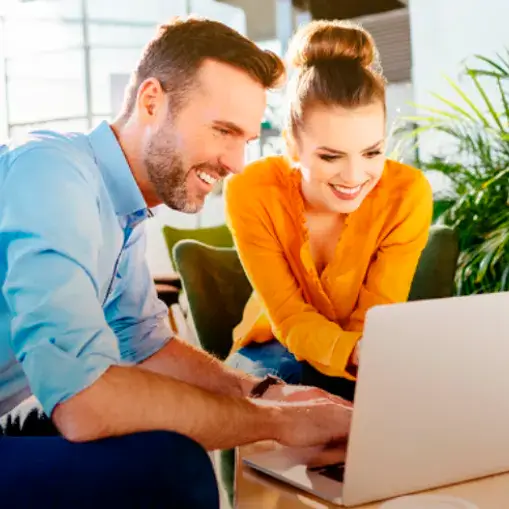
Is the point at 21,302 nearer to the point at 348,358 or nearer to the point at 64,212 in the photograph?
the point at 64,212

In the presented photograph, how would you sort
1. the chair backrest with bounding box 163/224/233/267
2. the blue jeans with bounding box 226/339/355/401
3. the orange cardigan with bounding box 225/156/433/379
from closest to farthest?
1. the blue jeans with bounding box 226/339/355/401
2. the orange cardigan with bounding box 225/156/433/379
3. the chair backrest with bounding box 163/224/233/267

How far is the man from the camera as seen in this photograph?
948 mm

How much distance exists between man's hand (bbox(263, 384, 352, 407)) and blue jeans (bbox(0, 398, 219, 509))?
1.03 ft

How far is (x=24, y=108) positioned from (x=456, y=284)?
395 centimetres

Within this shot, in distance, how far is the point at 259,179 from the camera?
1.99 meters

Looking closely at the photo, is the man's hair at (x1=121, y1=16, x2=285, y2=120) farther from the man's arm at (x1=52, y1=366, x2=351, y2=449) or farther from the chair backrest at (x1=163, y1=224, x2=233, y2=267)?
the chair backrest at (x1=163, y1=224, x2=233, y2=267)

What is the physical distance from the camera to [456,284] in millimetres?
2695

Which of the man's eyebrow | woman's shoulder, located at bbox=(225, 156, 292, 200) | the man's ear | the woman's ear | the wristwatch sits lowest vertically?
the wristwatch

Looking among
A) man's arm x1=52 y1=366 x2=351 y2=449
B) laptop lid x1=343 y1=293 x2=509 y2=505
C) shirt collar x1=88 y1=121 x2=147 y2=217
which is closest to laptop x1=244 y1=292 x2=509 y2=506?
laptop lid x1=343 y1=293 x2=509 y2=505

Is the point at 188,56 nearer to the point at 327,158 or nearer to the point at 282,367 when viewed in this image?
the point at 327,158

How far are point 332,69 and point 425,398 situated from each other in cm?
120

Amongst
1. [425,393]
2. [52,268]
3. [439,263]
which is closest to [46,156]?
[52,268]

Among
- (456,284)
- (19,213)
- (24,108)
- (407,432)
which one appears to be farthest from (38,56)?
(407,432)

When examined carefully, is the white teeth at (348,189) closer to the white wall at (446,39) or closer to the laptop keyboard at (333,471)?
the laptop keyboard at (333,471)
